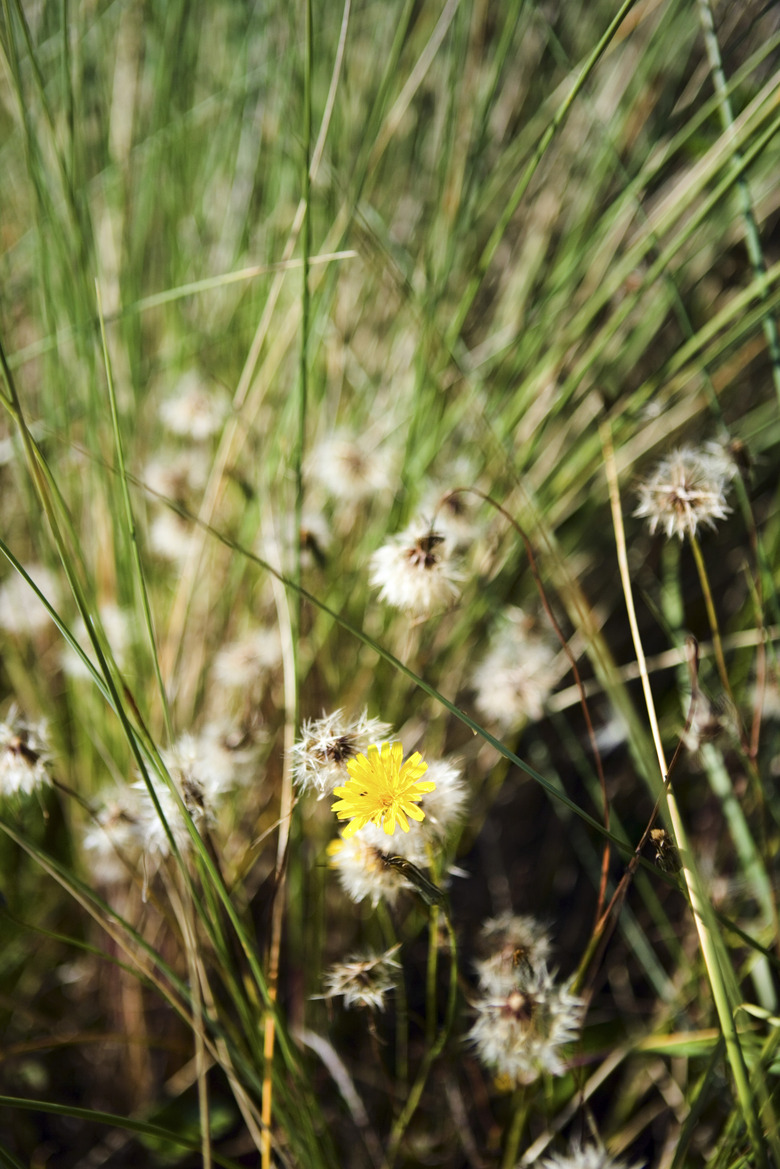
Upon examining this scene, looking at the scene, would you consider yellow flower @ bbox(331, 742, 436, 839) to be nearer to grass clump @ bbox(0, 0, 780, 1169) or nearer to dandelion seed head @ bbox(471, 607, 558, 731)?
grass clump @ bbox(0, 0, 780, 1169)

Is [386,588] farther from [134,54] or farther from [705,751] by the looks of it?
[134,54]

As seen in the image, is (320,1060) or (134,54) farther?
(134,54)

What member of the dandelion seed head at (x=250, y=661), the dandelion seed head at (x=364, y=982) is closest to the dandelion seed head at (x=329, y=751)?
the dandelion seed head at (x=364, y=982)

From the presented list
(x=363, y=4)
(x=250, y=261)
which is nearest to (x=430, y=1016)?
(x=250, y=261)

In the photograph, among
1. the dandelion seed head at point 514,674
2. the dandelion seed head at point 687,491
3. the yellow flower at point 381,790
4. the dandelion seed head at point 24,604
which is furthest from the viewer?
the dandelion seed head at point 24,604

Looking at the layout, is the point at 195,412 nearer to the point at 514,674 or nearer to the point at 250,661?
the point at 250,661

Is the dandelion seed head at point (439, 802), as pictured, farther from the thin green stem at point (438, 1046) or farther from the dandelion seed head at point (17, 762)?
the dandelion seed head at point (17, 762)
